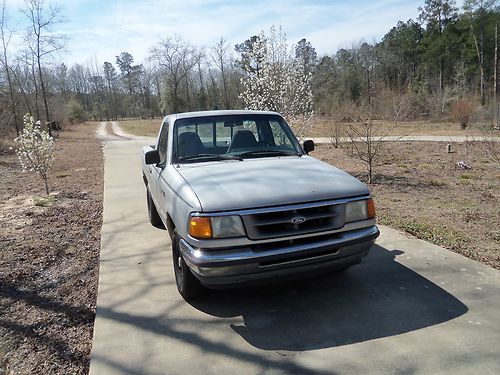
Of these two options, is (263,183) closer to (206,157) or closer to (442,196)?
(206,157)

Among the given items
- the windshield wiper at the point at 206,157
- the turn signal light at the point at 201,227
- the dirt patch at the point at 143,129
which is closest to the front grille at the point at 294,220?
the turn signal light at the point at 201,227

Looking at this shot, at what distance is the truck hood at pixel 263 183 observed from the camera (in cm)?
305

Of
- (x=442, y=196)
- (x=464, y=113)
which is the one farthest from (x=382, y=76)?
(x=442, y=196)

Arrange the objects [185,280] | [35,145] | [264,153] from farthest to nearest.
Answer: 1. [35,145]
2. [264,153]
3. [185,280]

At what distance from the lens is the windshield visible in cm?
433

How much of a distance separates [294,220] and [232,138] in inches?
73.4

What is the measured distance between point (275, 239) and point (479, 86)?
4707cm

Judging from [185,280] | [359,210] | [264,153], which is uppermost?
[264,153]

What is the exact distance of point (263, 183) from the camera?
10.8 feet

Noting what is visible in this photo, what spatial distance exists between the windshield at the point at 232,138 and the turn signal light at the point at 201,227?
1.31m

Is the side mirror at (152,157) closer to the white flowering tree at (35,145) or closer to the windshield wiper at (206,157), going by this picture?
the windshield wiper at (206,157)

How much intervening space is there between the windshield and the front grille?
4.35 ft

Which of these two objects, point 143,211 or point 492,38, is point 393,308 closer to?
point 143,211

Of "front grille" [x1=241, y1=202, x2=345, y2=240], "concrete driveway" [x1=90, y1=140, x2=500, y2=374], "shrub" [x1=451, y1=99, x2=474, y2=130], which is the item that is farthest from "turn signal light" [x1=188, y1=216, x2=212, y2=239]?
"shrub" [x1=451, y1=99, x2=474, y2=130]
